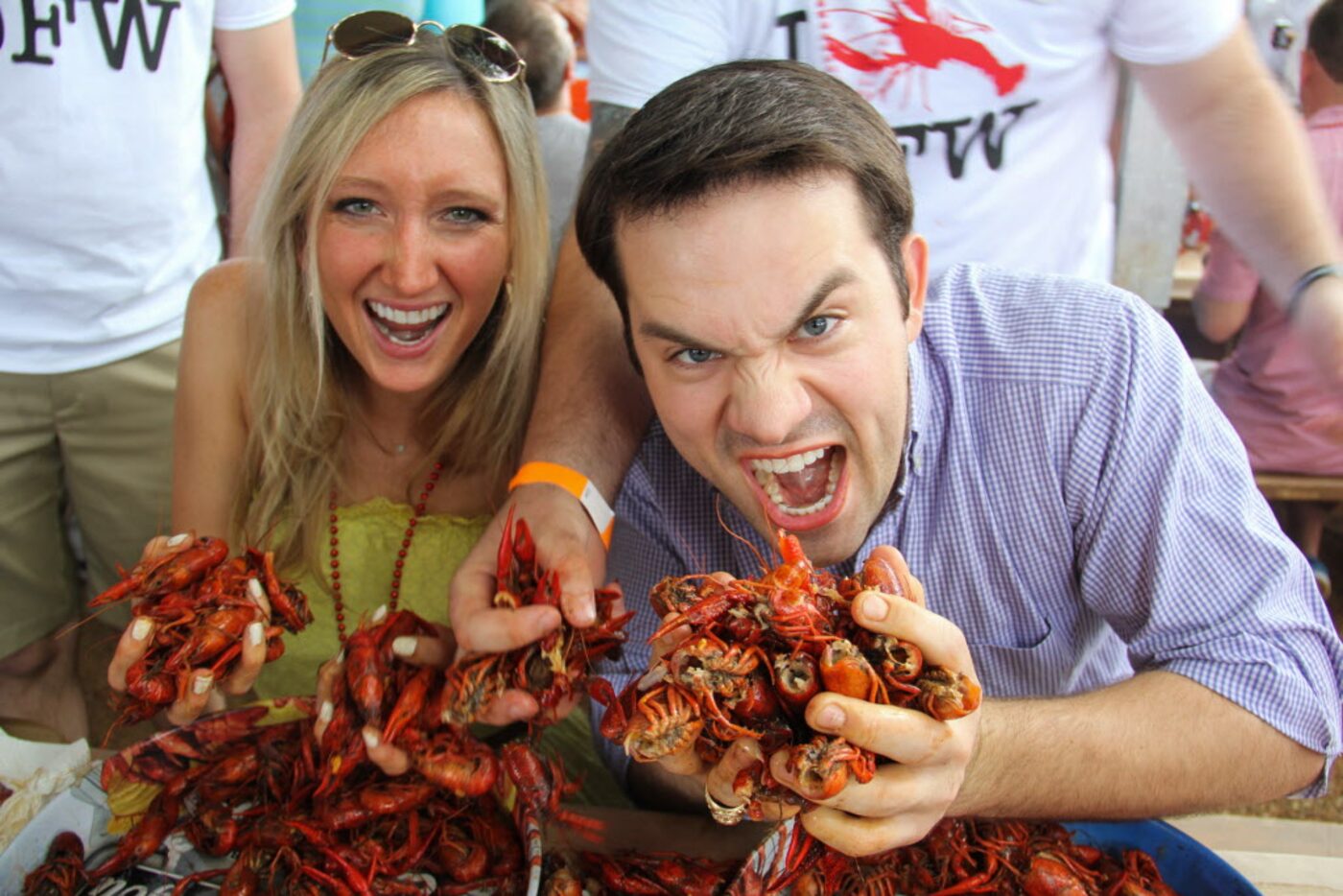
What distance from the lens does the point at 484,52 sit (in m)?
2.63

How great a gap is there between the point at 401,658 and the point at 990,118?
2015mm

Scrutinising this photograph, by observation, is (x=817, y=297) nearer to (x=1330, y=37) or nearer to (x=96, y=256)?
(x=96, y=256)

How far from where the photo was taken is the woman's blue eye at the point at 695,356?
193 centimetres

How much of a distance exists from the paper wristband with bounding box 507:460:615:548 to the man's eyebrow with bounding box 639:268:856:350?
20.0 inches

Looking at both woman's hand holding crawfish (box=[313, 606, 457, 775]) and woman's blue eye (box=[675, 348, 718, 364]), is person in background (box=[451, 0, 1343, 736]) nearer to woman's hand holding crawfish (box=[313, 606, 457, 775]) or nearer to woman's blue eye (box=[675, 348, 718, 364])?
woman's hand holding crawfish (box=[313, 606, 457, 775])

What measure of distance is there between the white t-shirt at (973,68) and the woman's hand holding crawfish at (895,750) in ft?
5.53

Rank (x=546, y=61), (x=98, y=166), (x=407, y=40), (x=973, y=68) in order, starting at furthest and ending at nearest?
(x=546, y=61)
(x=98, y=166)
(x=973, y=68)
(x=407, y=40)

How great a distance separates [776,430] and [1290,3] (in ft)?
14.0

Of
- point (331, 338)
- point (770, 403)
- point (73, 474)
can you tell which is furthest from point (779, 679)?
point (73, 474)

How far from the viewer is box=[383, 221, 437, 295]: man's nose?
241 cm

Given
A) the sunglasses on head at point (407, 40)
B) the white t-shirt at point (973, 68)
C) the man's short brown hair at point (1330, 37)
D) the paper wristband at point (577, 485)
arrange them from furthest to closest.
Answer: the man's short brown hair at point (1330, 37), the white t-shirt at point (973, 68), the sunglasses on head at point (407, 40), the paper wristband at point (577, 485)

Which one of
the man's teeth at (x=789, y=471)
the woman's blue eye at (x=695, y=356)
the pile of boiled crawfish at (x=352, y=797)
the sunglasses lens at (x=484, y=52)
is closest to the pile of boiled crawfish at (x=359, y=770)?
the pile of boiled crawfish at (x=352, y=797)

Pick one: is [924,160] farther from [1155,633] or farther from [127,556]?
[127,556]

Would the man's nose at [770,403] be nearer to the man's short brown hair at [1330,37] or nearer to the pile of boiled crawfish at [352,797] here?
the pile of boiled crawfish at [352,797]
